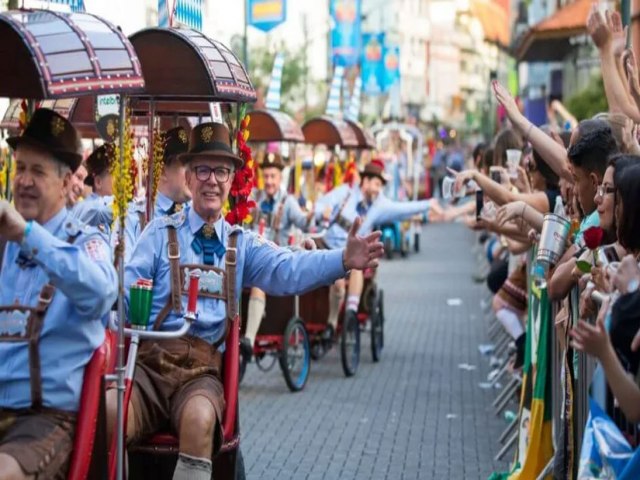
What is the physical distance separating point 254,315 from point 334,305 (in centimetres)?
189

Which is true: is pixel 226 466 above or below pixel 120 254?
below

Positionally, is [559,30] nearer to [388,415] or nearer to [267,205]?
[267,205]

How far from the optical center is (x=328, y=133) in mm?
18578

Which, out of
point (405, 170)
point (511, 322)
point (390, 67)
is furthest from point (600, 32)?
point (390, 67)

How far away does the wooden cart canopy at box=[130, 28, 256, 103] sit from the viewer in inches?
288

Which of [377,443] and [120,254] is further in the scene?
[377,443]

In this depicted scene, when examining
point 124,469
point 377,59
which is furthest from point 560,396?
point 377,59

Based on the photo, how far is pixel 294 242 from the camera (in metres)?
14.8

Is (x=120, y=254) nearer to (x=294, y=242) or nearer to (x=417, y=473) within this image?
(x=417, y=473)

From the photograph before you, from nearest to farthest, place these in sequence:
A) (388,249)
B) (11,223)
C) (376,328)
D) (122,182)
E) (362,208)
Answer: (11,223) < (122,182) < (376,328) < (362,208) < (388,249)

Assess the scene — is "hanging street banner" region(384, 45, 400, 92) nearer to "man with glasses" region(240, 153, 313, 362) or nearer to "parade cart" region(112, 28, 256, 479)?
"man with glasses" region(240, 153, 313, 362)

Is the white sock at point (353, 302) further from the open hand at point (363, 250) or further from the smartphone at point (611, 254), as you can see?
the smartphone at point (611, 254)

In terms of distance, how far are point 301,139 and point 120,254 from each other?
30.9 ft

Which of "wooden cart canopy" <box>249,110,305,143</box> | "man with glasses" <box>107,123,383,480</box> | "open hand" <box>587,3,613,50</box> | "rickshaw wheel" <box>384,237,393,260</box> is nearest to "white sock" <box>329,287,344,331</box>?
"wooden cart canopy" <box>249,110,305,143</box>
